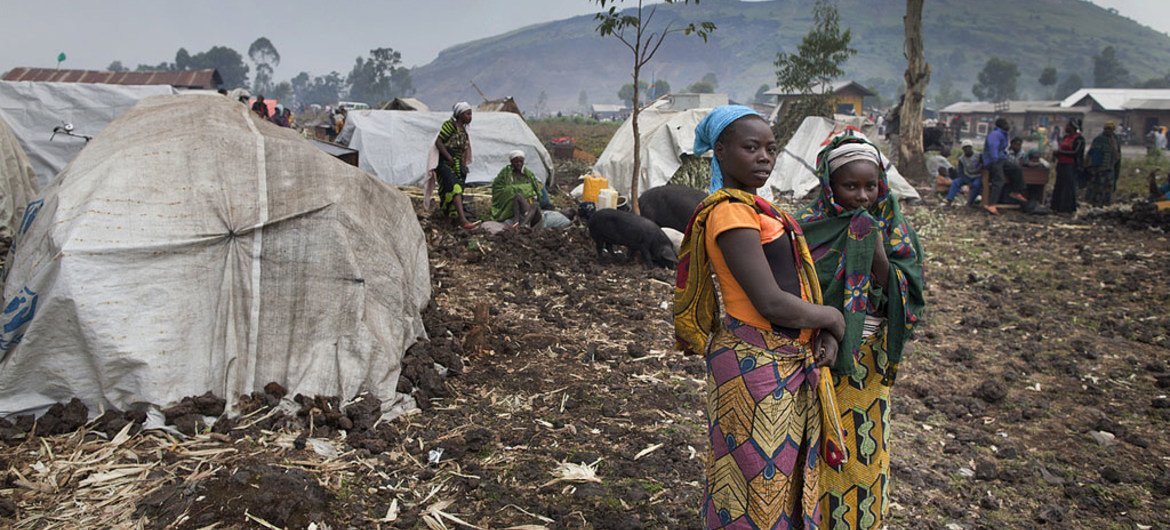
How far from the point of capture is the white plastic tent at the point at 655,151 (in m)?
12.0

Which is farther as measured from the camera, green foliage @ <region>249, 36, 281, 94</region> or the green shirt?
green foliage @ <region>249, 36, 281, 94</region>

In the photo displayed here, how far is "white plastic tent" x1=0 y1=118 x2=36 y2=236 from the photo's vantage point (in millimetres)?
6297

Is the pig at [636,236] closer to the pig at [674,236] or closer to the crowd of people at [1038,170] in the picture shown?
the pig at [674,236]

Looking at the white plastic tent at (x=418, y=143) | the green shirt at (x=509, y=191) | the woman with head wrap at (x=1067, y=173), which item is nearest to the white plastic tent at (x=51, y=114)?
the white plastic tent at (x=418, y=143)

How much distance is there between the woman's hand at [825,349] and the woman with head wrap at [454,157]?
6.43m

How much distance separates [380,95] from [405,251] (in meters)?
105

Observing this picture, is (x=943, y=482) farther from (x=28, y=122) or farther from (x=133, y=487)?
(x=28, y=122)

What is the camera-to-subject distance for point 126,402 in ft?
11.8

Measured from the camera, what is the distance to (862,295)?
2164 mm

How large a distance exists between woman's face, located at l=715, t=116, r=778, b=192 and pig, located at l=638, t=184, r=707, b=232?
6.49 m

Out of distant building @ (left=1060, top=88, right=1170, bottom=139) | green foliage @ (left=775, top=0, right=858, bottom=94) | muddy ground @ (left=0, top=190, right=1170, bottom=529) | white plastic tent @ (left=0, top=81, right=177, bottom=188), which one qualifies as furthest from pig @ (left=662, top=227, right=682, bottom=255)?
distant building @ (left=1060, top=88, right=1170, bottom=139)

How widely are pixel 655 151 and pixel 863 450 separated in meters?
10.1

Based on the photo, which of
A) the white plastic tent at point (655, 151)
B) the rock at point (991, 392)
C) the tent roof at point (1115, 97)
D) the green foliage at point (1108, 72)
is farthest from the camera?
the green foliage at point (1108, 72)

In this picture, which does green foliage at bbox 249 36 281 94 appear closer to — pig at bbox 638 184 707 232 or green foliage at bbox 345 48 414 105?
green foliage at bbox 345 48 414 105
